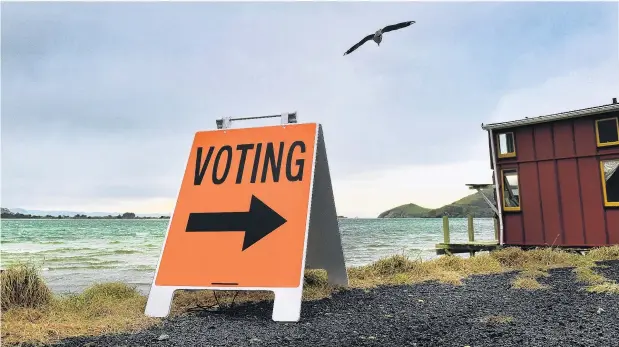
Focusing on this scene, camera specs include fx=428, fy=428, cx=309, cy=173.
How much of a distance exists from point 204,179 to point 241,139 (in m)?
0.75

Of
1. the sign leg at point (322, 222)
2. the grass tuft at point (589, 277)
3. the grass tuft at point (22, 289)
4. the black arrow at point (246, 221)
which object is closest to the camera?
the grass tuft at point (22, 289)

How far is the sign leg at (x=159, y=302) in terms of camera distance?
16.1ft

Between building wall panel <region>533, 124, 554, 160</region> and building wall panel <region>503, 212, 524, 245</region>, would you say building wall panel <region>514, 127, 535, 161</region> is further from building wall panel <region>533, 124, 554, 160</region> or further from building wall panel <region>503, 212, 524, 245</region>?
building wall panel <region>503, 212, 524, 245</region>

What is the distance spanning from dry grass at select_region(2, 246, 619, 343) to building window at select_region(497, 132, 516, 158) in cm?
512

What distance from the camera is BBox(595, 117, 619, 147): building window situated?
11906mm

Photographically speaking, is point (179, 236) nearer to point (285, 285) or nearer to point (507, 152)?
point (285, 285)

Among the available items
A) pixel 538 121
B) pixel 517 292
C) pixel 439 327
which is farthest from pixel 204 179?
pixel 538 121

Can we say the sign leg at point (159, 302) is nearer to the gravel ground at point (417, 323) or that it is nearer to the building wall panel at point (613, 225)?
the gravel ground at point (417, 323)

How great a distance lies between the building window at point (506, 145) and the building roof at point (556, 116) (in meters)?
0.37

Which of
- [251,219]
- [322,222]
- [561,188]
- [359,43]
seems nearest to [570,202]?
[561,188]

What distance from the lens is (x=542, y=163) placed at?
43.8 feet

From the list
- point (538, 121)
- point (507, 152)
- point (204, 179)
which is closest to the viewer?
point (204, 179)

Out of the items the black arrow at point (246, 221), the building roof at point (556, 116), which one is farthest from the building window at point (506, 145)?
the black arrow at point (246, 221)

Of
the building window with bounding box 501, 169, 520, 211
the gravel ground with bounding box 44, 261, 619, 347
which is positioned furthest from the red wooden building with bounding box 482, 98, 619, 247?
the gravel ground with bounding box 44, 261, 619, 347
